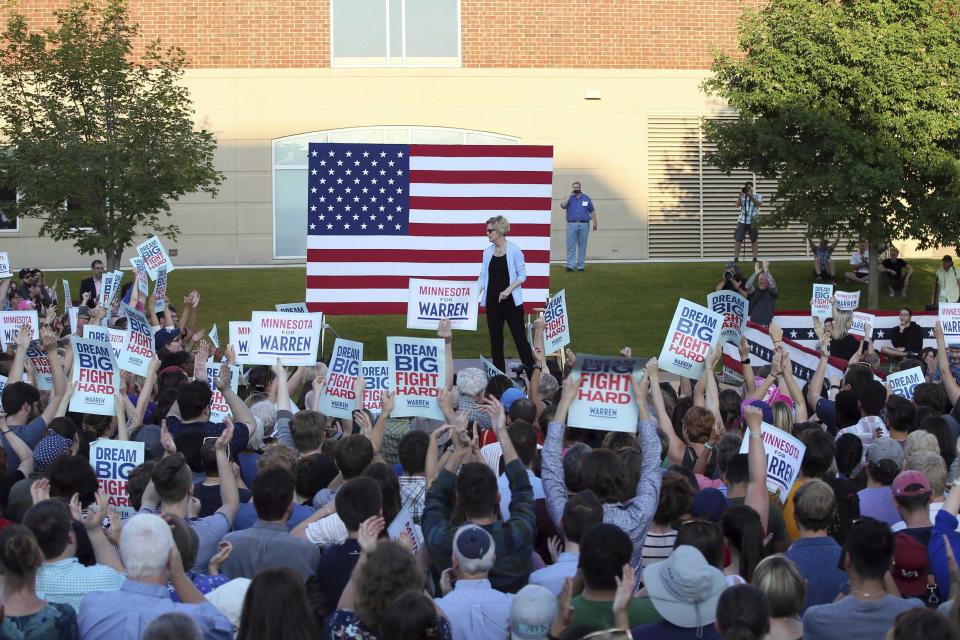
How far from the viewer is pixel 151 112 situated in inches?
824

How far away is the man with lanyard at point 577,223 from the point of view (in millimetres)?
24766

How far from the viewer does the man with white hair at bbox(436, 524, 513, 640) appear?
471cm

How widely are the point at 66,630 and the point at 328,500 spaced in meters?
1.83

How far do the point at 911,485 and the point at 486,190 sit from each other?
1129cm

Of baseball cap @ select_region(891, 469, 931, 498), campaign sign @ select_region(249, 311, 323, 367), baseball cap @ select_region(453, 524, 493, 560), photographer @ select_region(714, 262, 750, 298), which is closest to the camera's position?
baseball cap @ select_region(453, 524, 493, 560)

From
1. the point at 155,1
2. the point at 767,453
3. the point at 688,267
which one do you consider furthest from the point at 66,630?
the point at 155,1

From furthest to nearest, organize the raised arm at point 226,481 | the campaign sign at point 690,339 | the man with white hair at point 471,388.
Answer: the campaign sign at point 690,339
the man with white hair at point 471,388
the raised arm at point 226,481

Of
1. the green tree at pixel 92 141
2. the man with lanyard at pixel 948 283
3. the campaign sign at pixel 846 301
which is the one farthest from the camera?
the man with lanyard at pixel 948 283

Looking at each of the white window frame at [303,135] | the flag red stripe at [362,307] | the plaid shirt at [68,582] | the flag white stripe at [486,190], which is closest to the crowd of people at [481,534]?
the plaid shirt at [68,582]

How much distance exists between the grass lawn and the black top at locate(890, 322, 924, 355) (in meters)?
3.60

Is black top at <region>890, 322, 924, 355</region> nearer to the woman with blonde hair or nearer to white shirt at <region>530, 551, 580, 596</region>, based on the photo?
white shirt at <region>530, 551, 580, 596</region>

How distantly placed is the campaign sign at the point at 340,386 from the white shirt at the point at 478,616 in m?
4.41

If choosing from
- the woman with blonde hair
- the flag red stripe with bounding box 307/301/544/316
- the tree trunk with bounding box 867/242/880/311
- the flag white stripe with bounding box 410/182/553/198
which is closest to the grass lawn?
the tree trunk with bounding box 867/242/880/311

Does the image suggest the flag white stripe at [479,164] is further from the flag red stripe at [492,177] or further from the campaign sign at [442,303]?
the campaign sign at [442,303]
